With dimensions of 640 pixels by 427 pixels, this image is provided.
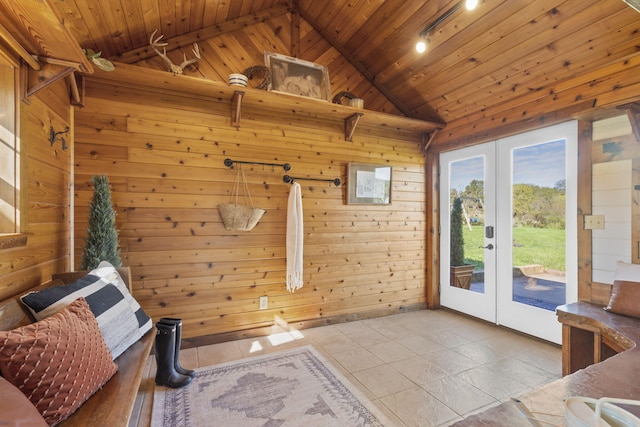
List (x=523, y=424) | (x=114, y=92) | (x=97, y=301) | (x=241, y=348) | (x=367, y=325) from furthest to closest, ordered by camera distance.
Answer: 1. (x=367, y=325)
2. (x=241, y=348)
3. (x=114, y=92)
4. (x=97, y=301)
5. (x=523, y=424)

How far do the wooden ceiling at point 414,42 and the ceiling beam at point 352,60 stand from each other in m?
0.01

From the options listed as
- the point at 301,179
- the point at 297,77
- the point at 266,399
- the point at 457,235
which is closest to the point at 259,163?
the point at 301,179

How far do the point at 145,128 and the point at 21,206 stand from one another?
1.26m

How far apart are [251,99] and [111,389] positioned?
2.44 m

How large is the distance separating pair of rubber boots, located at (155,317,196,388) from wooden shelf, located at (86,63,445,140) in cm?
185

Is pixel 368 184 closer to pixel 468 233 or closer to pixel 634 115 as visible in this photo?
pixel 468 233

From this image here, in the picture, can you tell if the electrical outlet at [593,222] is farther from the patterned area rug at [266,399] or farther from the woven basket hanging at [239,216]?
the woven basket hanging at [239,216]

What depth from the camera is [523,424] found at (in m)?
0.72

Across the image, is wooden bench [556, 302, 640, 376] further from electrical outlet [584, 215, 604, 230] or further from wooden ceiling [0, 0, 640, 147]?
wooden ceiling [0, 0, 640, 147]

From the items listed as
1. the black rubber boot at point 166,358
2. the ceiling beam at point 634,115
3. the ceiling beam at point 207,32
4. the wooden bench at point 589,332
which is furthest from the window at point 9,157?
the ceiling beam at point 634,115

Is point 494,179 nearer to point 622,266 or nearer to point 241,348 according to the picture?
point 622,266

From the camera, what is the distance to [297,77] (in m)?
3.18

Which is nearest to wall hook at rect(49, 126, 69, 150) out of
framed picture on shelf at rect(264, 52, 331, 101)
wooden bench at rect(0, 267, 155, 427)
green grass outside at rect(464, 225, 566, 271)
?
wooden bench at rect(0, 267, 155, 427)

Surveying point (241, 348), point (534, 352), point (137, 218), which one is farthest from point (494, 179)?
point (137, 218)
